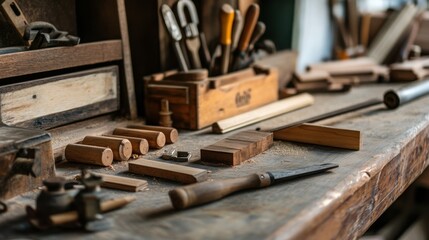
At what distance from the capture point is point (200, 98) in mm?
1467

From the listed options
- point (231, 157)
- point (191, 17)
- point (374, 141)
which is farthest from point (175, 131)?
point (374, 141)

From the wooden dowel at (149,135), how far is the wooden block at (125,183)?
0.25 meters

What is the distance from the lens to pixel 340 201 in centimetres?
98

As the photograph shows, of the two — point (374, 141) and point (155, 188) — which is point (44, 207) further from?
point (374, 141)

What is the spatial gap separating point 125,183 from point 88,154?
7.7 inches

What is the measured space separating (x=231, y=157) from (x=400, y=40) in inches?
59.8

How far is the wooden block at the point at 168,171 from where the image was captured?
1078 millimetres

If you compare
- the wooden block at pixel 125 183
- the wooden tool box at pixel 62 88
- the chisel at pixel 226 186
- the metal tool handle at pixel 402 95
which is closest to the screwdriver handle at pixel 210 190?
the chisel at pixel 226 186

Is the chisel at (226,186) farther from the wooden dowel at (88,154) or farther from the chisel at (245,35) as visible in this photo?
the chisel at (245,35)

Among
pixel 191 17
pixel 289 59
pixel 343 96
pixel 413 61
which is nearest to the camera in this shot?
pixel 191 17

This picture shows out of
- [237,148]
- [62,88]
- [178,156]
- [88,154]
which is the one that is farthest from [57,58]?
[237,148]

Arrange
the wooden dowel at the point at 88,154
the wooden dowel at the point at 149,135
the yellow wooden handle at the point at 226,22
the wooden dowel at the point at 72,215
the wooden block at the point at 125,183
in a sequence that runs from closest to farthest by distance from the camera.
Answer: the wooden dowel at the point at 72,215
the wooden block at the point at 125,183
the wooden dowel at the point at 88,154
the wooden dowel at the point at 149,135
the yellow wooden handle at the point at 226,22

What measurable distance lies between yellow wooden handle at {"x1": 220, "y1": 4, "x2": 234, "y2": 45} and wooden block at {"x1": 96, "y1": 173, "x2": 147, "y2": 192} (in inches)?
26.0

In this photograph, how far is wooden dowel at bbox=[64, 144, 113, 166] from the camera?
1185 mm
